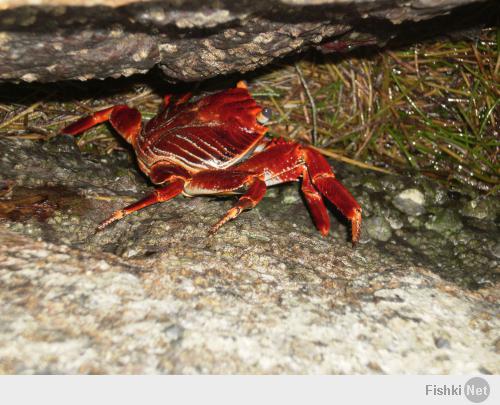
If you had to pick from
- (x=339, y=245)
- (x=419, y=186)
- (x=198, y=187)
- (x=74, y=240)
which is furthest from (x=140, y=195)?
(x=419, y=186)

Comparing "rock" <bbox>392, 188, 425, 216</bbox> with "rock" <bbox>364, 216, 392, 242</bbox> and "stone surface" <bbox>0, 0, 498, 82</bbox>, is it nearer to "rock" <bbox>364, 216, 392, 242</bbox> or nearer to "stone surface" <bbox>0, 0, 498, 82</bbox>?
"rock" <bbox>364, 216, 392, 242</bbox>

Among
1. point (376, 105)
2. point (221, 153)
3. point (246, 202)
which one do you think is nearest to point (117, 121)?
point (221, 153)

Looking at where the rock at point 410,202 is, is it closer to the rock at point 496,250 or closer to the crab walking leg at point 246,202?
the rock at point 496,250

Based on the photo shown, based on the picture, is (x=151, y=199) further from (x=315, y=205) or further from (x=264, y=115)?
(x=264, y=115)

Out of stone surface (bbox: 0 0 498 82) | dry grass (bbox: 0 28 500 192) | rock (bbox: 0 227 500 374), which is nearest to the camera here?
rock (bbox: 0 227 500 374)

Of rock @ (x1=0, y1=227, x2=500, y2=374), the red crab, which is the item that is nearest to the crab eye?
the red crab

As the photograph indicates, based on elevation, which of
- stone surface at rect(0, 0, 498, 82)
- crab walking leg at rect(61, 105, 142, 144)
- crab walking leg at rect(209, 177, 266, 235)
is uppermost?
stone surface at rect(0, 0, 498, 82)
